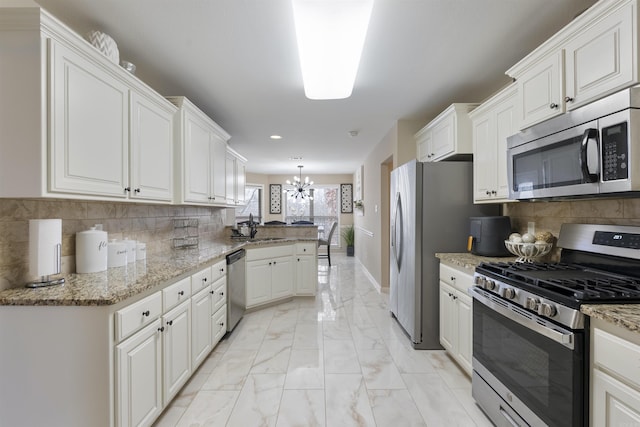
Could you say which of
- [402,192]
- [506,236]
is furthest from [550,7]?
[402,192]

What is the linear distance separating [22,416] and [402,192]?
299cm

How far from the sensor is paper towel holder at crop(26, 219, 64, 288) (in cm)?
147

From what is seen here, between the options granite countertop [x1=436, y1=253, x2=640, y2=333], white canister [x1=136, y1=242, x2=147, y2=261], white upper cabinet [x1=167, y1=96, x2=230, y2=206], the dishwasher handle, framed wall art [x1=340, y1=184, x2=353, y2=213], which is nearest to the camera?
granite countertop [x1=436, y1=253, x2=640, y2=333]

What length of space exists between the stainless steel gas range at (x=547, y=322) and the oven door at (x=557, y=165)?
36cm

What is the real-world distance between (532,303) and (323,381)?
1510 mm

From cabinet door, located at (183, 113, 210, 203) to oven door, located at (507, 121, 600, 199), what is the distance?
8.44ft

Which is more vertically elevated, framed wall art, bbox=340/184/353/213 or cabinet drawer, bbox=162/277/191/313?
framed wall art, bbox=340/184/353/213

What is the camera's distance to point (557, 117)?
1.65 metres

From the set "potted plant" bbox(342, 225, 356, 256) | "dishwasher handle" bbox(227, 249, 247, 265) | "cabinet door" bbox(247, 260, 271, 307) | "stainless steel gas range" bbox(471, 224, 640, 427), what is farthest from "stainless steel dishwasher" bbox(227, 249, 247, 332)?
"potted plant" bbox(342, 225, 356, 256)

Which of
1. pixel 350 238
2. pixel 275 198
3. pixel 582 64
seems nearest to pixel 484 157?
pixel 582 64

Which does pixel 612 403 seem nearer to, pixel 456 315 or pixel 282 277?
pixel 456 315

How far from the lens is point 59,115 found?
1424 millimetres

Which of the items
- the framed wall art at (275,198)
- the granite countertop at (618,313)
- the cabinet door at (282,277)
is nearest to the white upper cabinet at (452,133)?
the granite countertop at (618,313)

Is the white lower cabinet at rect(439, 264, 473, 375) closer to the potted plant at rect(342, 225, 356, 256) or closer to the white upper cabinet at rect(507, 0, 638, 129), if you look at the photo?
the white upper cabinet at rect(507, 0, 638, 129)
